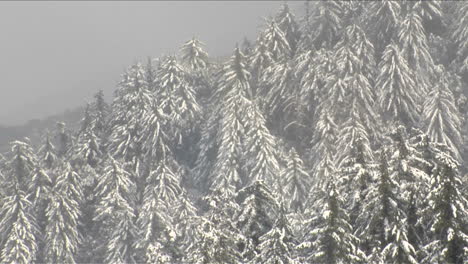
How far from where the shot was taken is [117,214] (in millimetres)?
52719

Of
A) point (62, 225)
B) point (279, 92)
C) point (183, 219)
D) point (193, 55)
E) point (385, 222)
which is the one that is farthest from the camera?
point (193, 55)

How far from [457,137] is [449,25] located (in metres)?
21.3

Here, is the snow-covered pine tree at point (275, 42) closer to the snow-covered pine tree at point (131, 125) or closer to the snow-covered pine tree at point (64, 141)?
the snow-covered pine tree at point (131, 125)

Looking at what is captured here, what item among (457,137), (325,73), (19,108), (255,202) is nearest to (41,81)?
(19,108)

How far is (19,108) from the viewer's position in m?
164

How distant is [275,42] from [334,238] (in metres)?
44.6

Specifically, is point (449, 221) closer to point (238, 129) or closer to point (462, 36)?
point (238, 129)

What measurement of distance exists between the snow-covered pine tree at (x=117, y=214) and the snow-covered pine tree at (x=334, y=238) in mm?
33172

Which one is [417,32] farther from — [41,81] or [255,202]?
[41,81]

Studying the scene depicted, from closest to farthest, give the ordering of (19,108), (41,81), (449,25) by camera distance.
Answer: (449,25), (19,108), (41,81)

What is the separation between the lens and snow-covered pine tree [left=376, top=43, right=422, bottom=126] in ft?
178

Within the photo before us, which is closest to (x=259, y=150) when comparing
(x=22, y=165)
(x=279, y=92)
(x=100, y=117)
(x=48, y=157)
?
(x=279, y=92)

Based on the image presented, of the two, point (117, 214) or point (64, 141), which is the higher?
point (64, 141)

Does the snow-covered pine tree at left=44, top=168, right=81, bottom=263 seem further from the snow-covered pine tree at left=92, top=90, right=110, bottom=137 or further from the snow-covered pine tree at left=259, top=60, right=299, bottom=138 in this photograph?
the snow-covered pine tree at left=259, top=60, right=299, bottom=138
